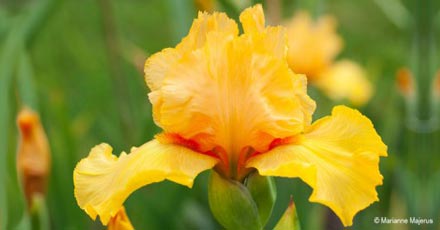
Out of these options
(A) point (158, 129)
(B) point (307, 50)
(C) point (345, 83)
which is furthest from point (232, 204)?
(C) point (345, 83)

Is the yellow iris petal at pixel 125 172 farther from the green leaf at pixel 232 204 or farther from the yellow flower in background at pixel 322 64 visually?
the yellow flower in background at pixel 322 64

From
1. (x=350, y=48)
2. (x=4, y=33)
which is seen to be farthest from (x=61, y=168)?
(x=350, y=48)

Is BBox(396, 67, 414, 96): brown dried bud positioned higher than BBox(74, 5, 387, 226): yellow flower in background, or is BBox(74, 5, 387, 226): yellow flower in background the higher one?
BBox(74, 5, 387, 226): yellow flower in background

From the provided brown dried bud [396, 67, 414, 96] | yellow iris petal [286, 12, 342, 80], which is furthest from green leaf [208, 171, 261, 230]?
yellow iris petal [286, 12, 342, 80]

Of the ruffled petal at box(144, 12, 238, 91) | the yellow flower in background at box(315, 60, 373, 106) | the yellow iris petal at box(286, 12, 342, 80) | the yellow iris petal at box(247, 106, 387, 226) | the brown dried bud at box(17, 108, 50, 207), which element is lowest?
the yellow flower in background at box(315, 60, 373, 106)

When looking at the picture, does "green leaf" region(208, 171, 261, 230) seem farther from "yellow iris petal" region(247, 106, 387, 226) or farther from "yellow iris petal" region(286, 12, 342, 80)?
"yellow iris petal" region(286, 12, 342, 80)

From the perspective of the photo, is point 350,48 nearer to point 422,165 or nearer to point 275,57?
point 422,165
